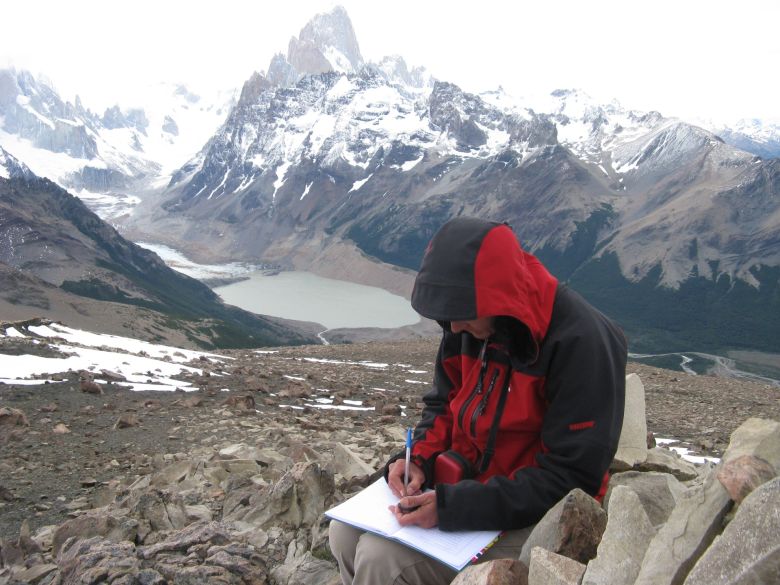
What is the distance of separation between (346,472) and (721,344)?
15964cm

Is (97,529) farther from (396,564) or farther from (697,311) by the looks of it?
(697,311)

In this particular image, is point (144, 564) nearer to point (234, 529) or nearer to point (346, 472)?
point (234, 529)

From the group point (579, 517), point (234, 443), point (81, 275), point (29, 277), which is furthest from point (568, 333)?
point (81, 275)

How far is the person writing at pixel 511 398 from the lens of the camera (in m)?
3.76

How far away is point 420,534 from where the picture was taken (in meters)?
3.91

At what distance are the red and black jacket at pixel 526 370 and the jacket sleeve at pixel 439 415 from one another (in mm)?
598

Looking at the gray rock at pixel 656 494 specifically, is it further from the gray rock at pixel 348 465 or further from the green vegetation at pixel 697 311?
the green vegetation at pixel 697 311

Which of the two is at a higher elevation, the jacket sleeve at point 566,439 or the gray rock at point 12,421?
the jacket sleeve at point 566,439

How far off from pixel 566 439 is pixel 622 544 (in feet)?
2.51

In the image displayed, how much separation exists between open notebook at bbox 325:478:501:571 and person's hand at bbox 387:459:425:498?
3.9 inches

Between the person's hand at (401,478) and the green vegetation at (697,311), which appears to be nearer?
the person's hand at (401,478)

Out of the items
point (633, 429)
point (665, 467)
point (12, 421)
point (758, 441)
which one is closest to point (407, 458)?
point (758, 441)

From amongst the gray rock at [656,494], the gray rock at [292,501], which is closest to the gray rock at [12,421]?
the gray rock at [292,501]

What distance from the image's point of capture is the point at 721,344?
145m
